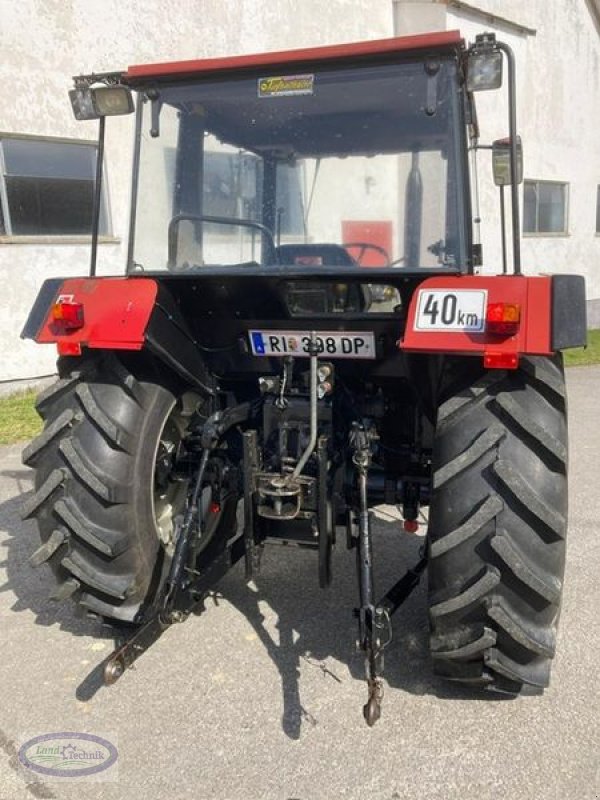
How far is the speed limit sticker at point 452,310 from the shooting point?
92.5 inches

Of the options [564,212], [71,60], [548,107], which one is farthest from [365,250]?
[564,212]

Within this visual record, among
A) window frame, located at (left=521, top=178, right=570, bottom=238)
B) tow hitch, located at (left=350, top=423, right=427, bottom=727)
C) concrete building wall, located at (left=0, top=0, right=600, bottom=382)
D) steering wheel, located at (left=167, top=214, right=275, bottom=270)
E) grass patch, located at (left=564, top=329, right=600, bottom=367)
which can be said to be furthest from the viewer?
window frame, located at (left=521, top=178, right=570, bottom=238)

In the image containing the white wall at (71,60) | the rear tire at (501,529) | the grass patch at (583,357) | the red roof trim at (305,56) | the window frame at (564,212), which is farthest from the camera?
the window frame at (564,212)

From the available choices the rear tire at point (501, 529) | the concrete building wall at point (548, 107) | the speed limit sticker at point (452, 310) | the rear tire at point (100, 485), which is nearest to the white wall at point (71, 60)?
the concrete building wall at point (548, 107)

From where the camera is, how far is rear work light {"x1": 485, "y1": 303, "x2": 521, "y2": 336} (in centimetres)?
225

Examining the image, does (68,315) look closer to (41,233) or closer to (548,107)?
(41,233)

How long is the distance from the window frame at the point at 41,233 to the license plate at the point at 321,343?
514cm

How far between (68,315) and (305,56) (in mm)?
1359

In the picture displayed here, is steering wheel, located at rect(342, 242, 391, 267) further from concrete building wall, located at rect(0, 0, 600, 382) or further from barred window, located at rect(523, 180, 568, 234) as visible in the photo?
barred window, located at rect(523, 180, 568, 234)

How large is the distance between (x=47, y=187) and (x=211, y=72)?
5604 millimetres

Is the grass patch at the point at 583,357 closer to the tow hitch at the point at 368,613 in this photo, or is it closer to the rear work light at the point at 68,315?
the tow hitch at the point at 368,613

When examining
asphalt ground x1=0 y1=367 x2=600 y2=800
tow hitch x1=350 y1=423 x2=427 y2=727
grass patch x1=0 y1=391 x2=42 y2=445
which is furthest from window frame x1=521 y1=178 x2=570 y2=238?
tow hitch x1=350 y1=423 x2=427 y2=727

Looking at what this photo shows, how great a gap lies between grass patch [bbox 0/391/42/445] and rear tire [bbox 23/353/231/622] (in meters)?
3.26

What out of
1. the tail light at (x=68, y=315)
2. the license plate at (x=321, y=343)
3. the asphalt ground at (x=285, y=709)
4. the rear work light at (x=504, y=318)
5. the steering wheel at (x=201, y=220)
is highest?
the steering wheel at (x=201, y=220)
